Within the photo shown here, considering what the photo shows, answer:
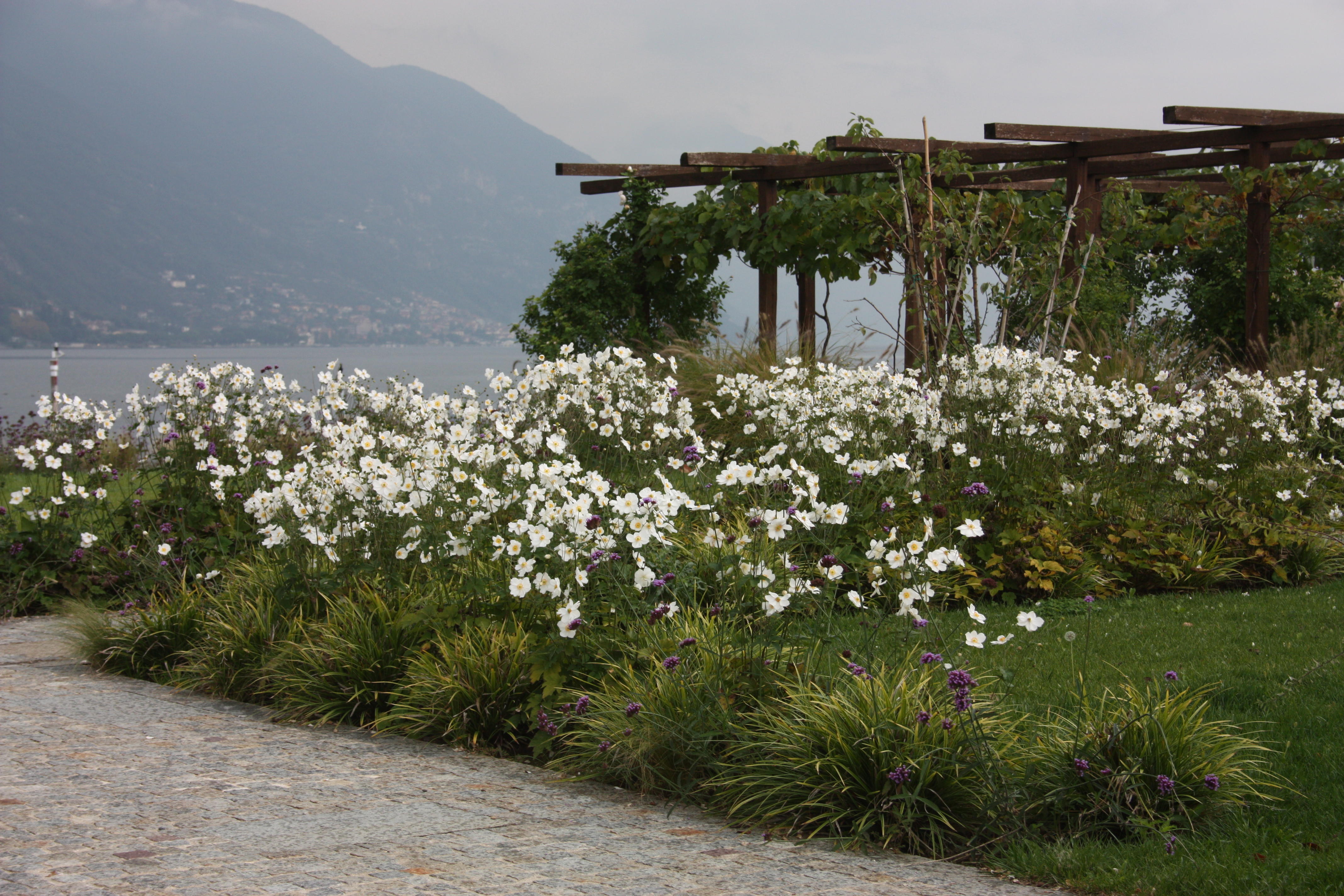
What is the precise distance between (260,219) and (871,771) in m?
144

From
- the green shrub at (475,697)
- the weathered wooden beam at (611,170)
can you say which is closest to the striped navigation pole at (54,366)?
the weathered wooden beam at (611,170)

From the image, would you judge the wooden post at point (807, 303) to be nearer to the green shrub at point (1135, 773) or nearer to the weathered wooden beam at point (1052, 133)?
the weathered wooden beam at point (1052, 133)

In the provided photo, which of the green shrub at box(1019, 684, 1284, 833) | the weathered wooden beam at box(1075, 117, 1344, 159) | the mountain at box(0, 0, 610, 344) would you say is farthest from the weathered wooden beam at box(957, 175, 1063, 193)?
the mountain at box(0, 0, 610, 344)

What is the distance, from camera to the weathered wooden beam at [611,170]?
12.8m

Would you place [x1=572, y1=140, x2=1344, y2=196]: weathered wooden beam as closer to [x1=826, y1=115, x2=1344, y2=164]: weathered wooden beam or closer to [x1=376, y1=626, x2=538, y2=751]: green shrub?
[x1=826, y1=115, x2=1344, y2=164]: weathered wooden beam

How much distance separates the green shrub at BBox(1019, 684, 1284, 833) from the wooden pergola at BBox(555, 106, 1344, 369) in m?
6.28

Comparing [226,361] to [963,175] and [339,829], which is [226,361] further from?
[963,175]

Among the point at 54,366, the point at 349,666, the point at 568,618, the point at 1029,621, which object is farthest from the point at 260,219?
the point at 1029,621

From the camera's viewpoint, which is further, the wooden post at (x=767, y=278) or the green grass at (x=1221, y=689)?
the wooden post at (x=767, y=278)

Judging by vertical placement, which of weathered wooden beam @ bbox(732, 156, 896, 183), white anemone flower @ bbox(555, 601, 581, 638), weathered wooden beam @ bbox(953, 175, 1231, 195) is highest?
weathered wooden beam @ bbox(953, 175, 1231, 195)

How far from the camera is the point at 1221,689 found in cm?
378

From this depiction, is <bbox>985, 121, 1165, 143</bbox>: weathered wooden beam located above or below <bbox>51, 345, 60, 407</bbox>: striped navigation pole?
above

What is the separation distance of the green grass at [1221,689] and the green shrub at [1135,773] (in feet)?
0.24

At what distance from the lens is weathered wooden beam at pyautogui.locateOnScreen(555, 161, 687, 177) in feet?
41.8
